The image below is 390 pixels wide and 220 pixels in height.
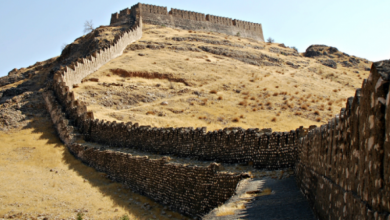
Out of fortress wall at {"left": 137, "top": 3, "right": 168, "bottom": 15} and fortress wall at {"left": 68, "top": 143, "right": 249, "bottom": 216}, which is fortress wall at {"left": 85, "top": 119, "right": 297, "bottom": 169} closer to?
fortress wall at {"left": 68, "top": 143, "right": 249, "bottom": 216}

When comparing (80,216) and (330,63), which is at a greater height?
(330,63)

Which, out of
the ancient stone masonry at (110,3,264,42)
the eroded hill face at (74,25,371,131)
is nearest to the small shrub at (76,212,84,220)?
the eroded hill face at (74,25,371,131)

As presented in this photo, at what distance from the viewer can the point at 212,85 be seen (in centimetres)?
3706

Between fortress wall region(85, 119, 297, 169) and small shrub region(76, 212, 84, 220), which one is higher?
fortress wall region(85, 119, 297, 169)

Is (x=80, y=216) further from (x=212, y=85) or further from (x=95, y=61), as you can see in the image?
(x=212, y=85)

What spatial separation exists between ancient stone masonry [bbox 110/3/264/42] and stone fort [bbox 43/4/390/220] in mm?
25804

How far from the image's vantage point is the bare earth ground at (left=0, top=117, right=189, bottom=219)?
42.1 feet

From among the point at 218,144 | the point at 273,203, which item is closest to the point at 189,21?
the point at 218,144

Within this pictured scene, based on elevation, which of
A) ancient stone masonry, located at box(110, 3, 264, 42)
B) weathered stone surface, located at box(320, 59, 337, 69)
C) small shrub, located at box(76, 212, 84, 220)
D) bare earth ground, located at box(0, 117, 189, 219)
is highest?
ancient stone masonry, located at box(110, 3, 264, 42)

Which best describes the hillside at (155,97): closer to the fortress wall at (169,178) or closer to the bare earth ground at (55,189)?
the bare earth ground at (55,189)

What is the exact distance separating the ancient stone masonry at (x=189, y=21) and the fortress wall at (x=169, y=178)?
131ft

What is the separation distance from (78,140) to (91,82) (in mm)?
11973

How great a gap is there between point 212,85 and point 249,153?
2448 centimetres

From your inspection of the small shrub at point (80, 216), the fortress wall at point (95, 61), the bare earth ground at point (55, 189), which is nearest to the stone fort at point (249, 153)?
the fortress wall at point (95, 61)
